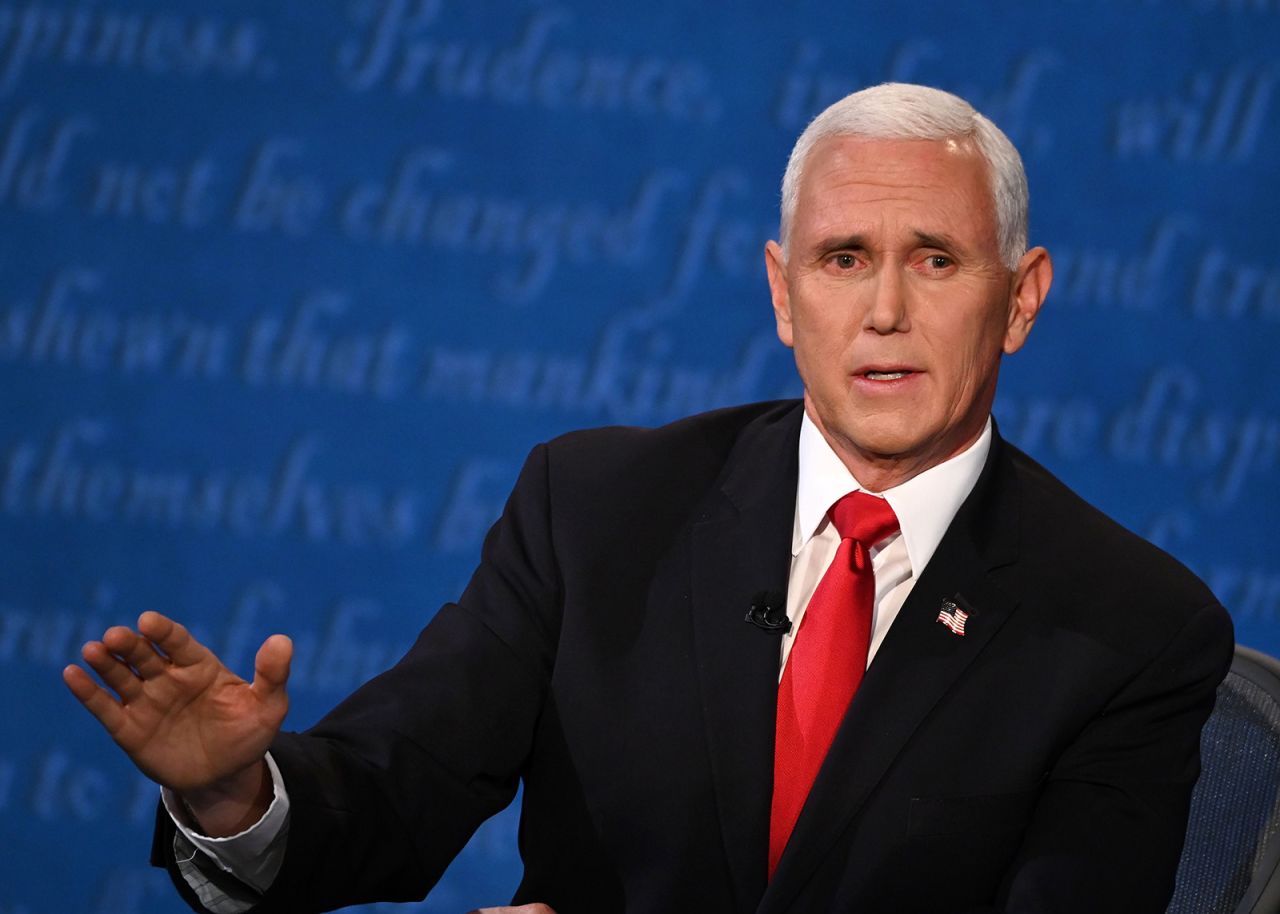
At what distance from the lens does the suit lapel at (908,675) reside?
1713mm

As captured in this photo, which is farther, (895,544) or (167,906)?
(167,906)

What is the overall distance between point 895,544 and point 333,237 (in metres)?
2.05

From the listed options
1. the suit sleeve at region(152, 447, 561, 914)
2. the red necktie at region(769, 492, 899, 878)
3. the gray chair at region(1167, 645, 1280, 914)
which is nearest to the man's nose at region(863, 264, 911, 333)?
the red necktie at region(769, 492, 899, 878)

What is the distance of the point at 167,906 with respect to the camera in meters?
3.77

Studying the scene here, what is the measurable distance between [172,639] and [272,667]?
0.31ft

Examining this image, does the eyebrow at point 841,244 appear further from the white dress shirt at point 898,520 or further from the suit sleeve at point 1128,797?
the suit sleeve at point 1128,797

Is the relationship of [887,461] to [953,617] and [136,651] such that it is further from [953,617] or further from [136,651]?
[136,651]

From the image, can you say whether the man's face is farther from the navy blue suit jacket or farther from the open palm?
the open palm

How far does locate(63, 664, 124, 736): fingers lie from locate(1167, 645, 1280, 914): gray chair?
1.19 meters

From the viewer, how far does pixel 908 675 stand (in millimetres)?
1787

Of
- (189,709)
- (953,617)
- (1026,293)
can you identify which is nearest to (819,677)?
(953,617)

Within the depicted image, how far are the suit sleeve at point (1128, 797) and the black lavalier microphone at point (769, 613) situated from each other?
35 cm

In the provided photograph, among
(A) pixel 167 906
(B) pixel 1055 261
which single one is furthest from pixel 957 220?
(A) pixel 167 906

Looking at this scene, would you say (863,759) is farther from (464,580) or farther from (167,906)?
(167,906)
